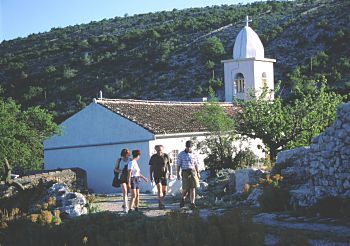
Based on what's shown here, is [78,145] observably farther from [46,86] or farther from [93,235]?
[46,86]

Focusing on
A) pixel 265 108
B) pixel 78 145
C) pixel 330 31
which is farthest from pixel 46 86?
pixel 265 108

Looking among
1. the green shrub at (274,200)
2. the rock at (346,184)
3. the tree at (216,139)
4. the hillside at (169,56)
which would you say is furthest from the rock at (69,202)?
the hillside at (169,56)

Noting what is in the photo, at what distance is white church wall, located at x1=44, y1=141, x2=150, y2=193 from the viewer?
1037 inches

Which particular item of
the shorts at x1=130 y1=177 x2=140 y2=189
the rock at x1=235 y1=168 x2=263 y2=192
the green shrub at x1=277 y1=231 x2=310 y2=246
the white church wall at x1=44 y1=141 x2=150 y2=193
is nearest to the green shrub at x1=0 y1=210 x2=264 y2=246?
the green shrub at x1=277 y1=231 x2=310 y2=246

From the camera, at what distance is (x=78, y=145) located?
28750 millimetres

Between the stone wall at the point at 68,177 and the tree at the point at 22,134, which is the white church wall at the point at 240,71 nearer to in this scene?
the tree at the point at 22,134

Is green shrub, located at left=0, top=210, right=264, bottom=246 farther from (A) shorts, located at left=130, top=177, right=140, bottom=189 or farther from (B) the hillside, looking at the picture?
→ (B) the hillside

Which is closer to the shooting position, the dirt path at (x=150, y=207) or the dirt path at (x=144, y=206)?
the dirt path at (x=150, y=207)

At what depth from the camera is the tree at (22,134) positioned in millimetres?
22656

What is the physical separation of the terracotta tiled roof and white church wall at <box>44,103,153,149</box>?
0.29 m

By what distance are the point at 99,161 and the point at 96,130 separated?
141cm

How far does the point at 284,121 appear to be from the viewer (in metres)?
23.7

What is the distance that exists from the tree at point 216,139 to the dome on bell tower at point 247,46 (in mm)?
7831

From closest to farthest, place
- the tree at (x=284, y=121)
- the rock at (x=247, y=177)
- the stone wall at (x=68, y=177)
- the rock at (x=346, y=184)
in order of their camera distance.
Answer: the rock at (x=346, y=184), the rock at (x=247, y=177), the stone wall at (x=68, y=177), the tree at (x=284, y=121)
